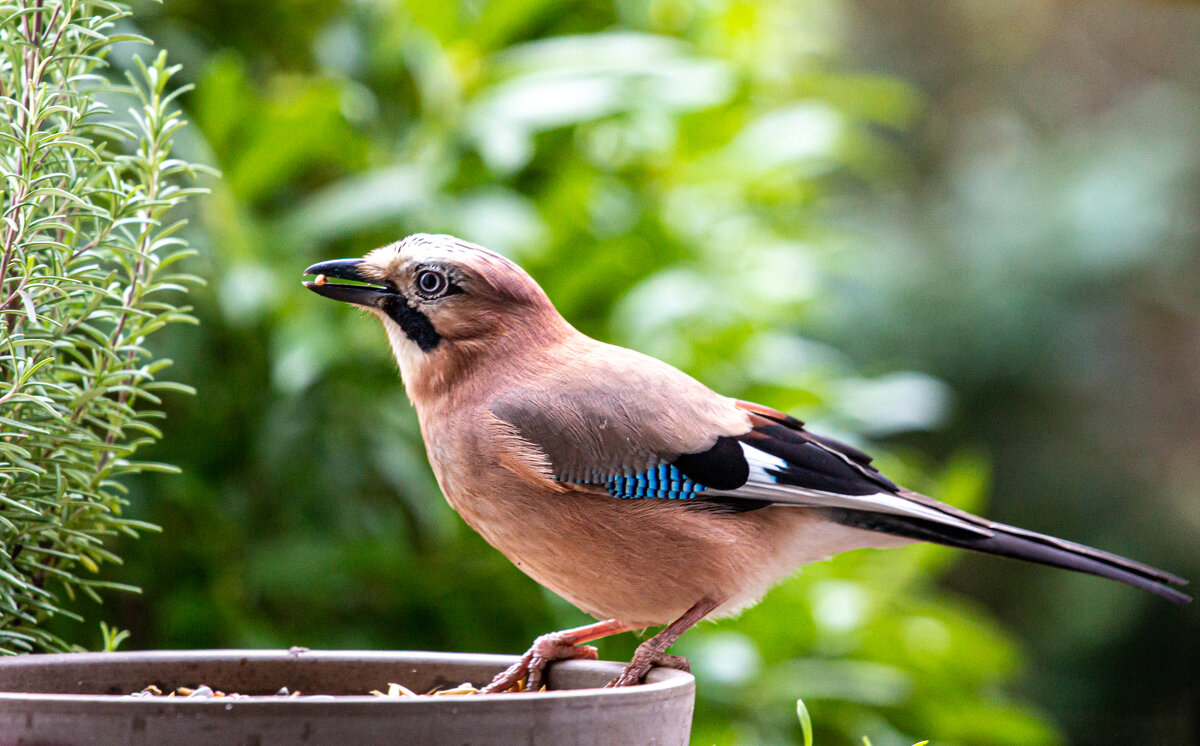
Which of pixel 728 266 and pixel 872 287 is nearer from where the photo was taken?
pixel 728 266

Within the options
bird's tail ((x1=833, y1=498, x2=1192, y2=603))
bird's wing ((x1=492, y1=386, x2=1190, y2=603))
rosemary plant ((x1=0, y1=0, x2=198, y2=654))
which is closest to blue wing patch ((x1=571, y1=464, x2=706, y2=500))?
bird's wing ((x1=492, y1=386, x2=1190, y2=603))

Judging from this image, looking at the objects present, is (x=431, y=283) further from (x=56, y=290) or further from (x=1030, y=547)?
(x=1030, y=547)

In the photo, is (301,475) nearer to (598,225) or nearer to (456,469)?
(598,225)

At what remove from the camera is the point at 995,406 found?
6.23 m

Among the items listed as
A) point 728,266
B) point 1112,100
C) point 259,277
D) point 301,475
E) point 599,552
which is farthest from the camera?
point 1112,100

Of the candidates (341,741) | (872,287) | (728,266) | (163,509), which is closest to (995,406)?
(872,287)

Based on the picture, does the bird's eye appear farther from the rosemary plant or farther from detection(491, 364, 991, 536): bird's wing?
the rosemary plant

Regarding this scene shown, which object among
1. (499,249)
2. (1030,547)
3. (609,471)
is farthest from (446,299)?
(499,249)

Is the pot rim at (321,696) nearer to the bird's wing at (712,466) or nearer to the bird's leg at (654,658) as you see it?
the bird's leg at (654,658)

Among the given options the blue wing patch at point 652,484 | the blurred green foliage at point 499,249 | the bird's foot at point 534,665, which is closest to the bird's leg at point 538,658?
the bird's foot at point 534,665

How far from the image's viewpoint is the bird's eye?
5.15 feet

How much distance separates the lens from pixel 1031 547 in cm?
140

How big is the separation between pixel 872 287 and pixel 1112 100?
7.61ft

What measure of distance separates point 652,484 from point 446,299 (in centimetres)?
38
